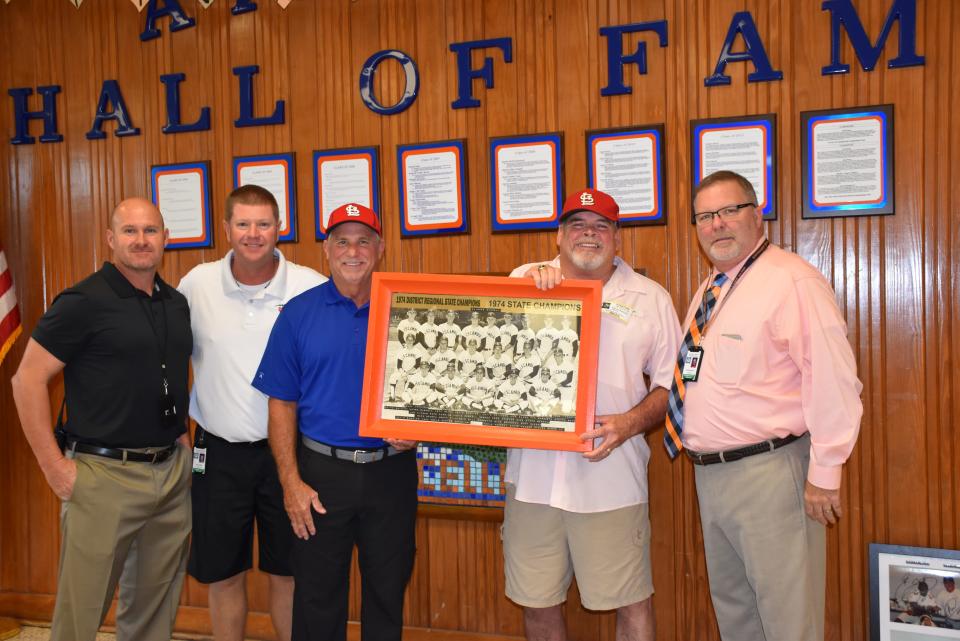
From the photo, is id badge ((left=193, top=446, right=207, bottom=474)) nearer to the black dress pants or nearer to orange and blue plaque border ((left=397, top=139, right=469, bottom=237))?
the black dress pants

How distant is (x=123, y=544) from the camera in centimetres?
257

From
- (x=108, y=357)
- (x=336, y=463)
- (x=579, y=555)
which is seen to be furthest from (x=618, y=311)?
(x=108, y=357)

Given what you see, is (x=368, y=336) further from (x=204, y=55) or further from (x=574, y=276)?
(x=204, y=55)

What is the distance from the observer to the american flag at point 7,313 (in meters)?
3.67

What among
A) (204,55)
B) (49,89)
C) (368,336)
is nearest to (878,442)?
(368,336)

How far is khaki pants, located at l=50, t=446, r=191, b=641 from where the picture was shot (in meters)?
2.50

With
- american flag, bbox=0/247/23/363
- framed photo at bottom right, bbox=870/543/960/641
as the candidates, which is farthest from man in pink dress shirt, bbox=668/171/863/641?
american flag, bbox=0/247/23/363

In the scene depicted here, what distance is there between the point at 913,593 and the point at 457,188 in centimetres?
248

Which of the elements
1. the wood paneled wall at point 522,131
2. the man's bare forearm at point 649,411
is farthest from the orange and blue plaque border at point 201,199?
the man's bare forearm at point 649,411

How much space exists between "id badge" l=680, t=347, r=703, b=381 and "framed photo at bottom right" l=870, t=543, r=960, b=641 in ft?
3.96

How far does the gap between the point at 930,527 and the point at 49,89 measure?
4602 millimetres

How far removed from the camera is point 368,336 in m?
2.35

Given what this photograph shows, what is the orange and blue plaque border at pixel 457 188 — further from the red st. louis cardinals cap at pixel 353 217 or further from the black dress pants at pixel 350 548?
the black dress pants at pixel 350 548

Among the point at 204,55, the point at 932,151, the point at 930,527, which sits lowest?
the point at 930,527
